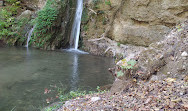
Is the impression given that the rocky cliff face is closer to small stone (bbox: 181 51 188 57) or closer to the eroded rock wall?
the eroded rock wall

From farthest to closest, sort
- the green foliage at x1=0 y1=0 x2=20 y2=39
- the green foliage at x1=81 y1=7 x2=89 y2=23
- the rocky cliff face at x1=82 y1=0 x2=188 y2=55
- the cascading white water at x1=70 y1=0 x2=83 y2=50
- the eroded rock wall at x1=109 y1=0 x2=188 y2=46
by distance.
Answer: the green foliage at x1=0 y1=0 x2=20 y2=39 → the cascading white water at x1=70 y1=0 x2=83 y2=50 → the green foliage at x1=81 y1=7 x2=89 y2=23 → the rocky cliff face at x1=82 y1=0 x2=188 y2=55 → the eroded rock wall at x1=109 y1=0 x2=188 y2=46

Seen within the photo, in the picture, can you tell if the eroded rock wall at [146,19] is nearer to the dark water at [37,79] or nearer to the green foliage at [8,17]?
the dark water at [37,79]

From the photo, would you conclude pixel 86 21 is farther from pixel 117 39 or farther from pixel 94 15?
pixel 117 39

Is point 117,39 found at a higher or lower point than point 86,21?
lower

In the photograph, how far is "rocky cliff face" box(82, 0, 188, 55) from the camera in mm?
8555

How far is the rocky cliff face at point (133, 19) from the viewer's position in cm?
855

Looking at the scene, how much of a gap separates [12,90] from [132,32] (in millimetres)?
7559

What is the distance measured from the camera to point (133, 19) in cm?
987

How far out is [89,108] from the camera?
2.68 meters

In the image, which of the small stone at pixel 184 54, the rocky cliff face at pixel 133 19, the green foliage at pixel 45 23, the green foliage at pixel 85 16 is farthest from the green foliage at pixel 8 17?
the small stone at pixel 184 54

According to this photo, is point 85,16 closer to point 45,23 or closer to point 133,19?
point 45,23

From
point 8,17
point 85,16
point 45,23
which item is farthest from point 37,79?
point 8,17

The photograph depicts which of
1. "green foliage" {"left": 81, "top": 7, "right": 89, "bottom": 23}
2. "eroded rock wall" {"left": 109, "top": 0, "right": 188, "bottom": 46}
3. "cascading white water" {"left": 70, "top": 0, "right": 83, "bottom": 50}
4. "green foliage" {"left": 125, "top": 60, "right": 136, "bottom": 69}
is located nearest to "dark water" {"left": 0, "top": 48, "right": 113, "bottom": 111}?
"green foliage" {"left": 125, "top": 60, "right": 136, "bottom": 69}

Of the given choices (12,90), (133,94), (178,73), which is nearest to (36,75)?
(12,90)
